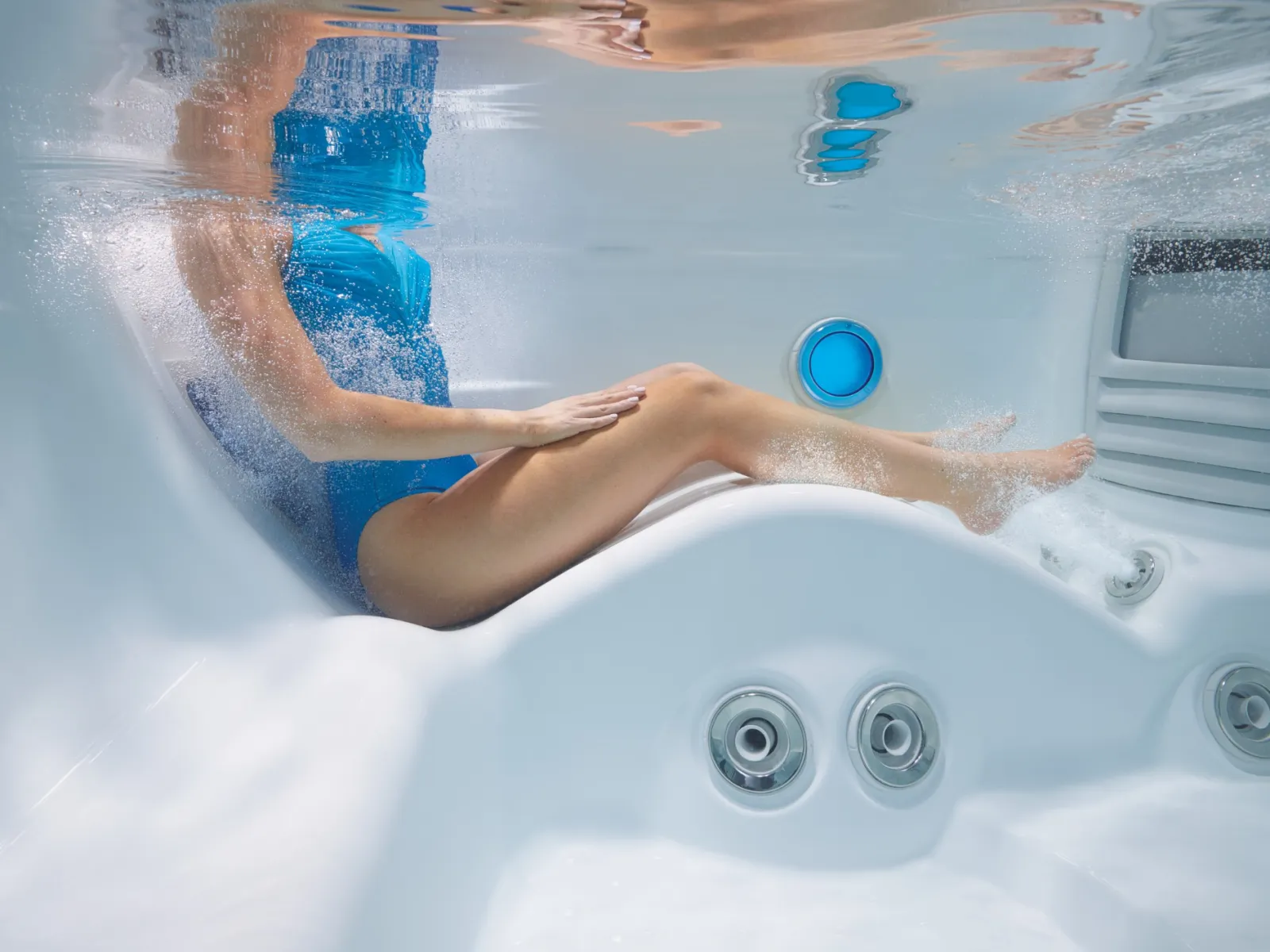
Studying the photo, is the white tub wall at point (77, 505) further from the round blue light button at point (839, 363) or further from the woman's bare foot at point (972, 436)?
the round blue light button at point (839, 363)

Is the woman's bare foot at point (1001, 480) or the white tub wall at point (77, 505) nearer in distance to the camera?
the white tub wall at point (77, 505)

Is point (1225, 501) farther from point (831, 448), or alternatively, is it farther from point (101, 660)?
point (101, 660)

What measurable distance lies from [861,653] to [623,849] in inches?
13.7

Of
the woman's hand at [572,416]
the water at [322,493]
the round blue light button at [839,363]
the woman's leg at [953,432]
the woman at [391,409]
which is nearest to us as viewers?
the water at [322,493]

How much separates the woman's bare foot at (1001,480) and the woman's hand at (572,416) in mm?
528

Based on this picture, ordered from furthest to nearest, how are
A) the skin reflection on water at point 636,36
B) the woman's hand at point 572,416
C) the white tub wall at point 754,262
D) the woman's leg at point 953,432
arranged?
1. the white tub wall at point 754,262
2. the woman's leg at point 953,432
3. the woman's hand at point 572,416
4. the skin reflection on water at point 636,36

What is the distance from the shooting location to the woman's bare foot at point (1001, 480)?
1.20 meters

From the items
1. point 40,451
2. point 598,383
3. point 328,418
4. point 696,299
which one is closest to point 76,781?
point 40,451

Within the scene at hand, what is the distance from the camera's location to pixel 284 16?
31.0 inches

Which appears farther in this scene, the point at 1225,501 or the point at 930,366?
the point at 930,366

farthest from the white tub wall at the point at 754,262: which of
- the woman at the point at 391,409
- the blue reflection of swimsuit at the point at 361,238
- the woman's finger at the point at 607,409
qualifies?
the woman's finger at the point at 607,409

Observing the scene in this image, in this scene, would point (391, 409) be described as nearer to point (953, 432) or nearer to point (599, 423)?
point (599, 423)

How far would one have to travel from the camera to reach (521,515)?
99 cm

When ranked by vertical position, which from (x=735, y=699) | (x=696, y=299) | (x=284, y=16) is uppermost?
(x=284, y=16)
